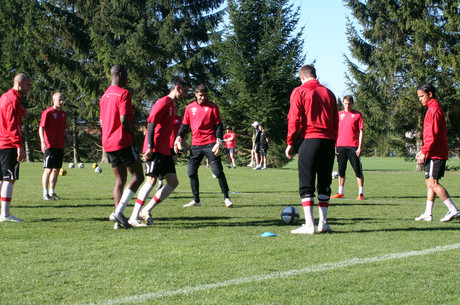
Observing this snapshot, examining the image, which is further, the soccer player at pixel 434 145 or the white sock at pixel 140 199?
the soccer player at pixel 434 145

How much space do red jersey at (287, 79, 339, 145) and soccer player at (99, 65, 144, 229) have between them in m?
2.10

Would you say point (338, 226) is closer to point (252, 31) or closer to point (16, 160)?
point (16, 160)

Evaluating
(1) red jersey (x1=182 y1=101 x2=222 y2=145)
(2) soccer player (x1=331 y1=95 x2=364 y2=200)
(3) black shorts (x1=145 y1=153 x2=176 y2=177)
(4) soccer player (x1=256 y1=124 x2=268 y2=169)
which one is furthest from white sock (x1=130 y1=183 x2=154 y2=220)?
(4) soccer player (x1=256 y1=124 x2=268 y2=169)

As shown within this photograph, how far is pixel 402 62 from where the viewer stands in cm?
2925

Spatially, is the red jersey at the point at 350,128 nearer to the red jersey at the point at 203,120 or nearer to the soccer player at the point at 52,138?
the red jersey at the point at 203,120

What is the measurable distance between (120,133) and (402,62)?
25359 mm

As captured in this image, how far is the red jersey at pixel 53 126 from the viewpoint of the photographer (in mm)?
10883

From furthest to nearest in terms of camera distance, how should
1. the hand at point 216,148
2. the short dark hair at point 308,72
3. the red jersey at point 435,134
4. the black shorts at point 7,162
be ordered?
1. the hand at point 216,148
2. the red jersey at point 435,134
3. the black shorts at point 7,162
4. the short dark hair at point 308,72

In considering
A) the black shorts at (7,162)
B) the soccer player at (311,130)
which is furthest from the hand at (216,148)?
the black shorts at (7,162)

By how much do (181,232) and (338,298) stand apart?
134 inches

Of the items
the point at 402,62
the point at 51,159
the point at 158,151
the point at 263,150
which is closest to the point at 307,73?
the point at 158,151

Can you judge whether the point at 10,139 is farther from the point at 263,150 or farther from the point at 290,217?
the point at 263,150

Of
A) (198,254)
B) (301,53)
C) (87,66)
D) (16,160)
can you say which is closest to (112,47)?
(87,66)

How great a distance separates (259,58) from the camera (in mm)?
33562
